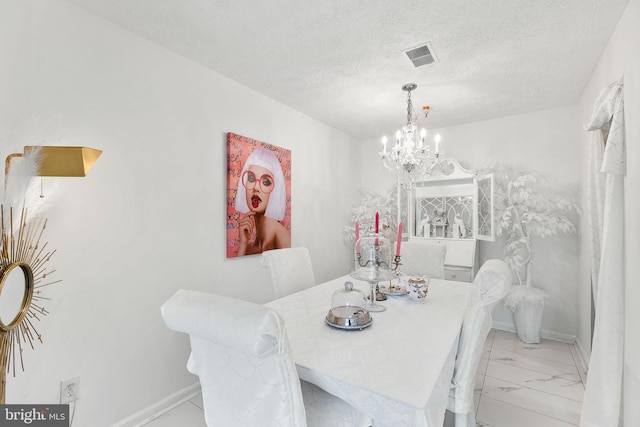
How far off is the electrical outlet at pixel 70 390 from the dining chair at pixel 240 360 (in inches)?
41.8


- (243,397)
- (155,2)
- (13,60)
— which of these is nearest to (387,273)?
(243,397)

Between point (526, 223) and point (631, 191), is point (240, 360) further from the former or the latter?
point (526, 223)

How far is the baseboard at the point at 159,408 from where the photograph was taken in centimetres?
185

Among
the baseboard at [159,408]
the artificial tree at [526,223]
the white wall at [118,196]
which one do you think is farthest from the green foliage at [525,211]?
the baseboard at [159,408]

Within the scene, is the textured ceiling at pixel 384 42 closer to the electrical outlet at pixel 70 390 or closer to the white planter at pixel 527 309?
the white planter at pixel 527 309

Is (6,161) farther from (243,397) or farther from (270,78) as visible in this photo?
(270,78)

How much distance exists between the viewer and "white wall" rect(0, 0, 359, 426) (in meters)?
1.52

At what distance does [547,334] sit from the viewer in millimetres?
3250

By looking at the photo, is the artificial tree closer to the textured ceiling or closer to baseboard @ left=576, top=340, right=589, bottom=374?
baseboard @ left=576, top=340, right=589, bottom=374

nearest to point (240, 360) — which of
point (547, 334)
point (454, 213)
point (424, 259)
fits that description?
point (424, 259)

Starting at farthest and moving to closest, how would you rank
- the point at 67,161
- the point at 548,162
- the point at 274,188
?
1. the point at 548,162
2. the point at 274,188
3. the point at 67,161

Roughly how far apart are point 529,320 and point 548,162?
1665mm

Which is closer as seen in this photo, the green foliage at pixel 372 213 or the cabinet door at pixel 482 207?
the cabinet door at pixel 482 207

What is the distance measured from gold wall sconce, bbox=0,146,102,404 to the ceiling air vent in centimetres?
195
